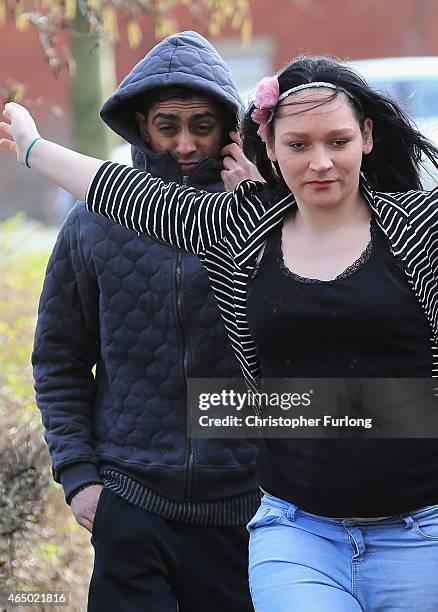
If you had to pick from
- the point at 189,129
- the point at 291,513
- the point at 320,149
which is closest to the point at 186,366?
the point at 189,129

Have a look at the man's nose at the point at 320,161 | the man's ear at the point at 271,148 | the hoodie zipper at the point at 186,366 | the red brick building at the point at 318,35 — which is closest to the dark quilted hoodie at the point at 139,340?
the hoodie zipper at the point at 186,366

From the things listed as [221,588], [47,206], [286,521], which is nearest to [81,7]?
[221,588]

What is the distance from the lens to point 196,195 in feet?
9.00

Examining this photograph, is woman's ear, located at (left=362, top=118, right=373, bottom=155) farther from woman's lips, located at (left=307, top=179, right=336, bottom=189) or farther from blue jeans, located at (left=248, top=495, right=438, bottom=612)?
blue jeans, located at (left=248, top=495, right=438, bottom=612)

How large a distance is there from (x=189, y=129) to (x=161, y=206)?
592mm

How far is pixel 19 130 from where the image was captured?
9.27 feet

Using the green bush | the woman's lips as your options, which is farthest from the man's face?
the green bush

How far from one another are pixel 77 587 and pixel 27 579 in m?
0.29

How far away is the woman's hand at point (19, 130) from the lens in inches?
111

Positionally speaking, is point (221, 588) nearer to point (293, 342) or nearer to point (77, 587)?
point (293, 342)

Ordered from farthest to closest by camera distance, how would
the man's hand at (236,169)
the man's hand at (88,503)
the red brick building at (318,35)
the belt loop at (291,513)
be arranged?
the red brick building at (318,35) → the man's hand at (88,503) → the man's hand at (236,169) → the belt loop at (291,513)

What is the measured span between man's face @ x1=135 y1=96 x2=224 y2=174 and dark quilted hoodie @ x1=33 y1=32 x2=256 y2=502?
4 centimetres

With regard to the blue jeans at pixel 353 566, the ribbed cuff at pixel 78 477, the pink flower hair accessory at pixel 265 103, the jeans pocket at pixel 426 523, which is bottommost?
the blue jeans at pixel 353 566

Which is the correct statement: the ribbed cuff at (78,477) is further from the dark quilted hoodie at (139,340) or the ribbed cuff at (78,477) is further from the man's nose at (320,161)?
the man's nose at (320,161)
